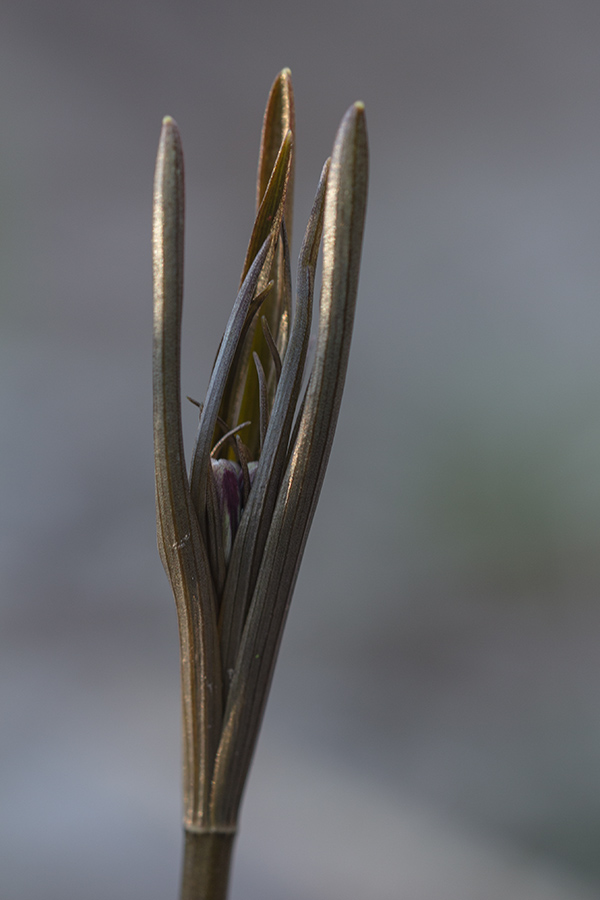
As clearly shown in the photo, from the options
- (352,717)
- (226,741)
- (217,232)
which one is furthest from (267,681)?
(217,232)

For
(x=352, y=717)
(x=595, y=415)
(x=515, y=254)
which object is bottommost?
(x=352, y=717)

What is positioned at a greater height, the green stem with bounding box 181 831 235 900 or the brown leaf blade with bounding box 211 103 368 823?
the brown leaf blade with bounding box 211 103 368 823

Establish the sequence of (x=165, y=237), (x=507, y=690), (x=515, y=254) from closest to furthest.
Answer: (x=165, y=237)
(x=507, y=690)
(x=515, y=254)

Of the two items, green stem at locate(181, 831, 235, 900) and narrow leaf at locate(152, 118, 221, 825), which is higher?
narrow leaf at locate(152, 118, 221, 825)

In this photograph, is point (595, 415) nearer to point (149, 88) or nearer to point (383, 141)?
point (383, 141)

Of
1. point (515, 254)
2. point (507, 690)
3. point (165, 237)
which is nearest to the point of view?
point (165, 237)

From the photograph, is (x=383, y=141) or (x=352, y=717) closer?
(x=352, y=717)

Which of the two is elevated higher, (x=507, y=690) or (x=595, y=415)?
(x=595, y=415)

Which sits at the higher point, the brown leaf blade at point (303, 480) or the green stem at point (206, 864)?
the brown leaf blade at point (303, 480)
